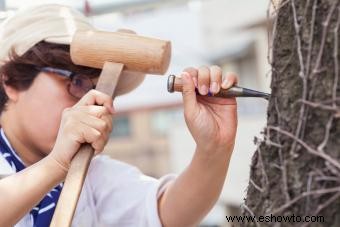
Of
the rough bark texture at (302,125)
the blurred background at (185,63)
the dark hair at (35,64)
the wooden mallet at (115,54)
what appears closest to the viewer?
the rough bark texture at (302,125)

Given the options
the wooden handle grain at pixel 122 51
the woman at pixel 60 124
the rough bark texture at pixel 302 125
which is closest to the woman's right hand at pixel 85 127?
the woman at pixel 60 124

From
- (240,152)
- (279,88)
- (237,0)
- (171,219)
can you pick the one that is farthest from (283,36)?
(237,0)

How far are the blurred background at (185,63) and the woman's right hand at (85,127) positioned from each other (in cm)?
50

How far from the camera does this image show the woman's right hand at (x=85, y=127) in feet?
5.32

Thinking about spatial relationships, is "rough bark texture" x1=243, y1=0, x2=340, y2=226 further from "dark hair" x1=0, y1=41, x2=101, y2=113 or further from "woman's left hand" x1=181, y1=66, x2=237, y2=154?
"dark hair" x1=0, y1=41, x2=101, y2=113

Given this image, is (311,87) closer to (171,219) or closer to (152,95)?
(171,219)

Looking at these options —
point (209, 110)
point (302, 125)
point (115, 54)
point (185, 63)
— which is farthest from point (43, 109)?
point (185, 63)

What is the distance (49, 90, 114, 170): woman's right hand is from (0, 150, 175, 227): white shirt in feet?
1.21

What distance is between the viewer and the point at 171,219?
1.94 meters

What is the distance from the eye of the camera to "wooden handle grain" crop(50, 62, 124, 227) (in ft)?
4.99

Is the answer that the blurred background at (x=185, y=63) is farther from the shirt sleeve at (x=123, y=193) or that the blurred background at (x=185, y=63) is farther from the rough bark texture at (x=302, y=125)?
the rough bark texture at (x=302, y=125)

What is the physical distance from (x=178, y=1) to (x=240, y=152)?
6.87 meters

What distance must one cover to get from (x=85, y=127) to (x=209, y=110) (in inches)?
14.1

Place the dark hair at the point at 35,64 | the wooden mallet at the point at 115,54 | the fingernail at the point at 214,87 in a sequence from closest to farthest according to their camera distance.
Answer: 1. the fingernail at the point at 214,87
2. the wooden mallet at the point at 115,54
3. the dark hair at the point at 35,64
